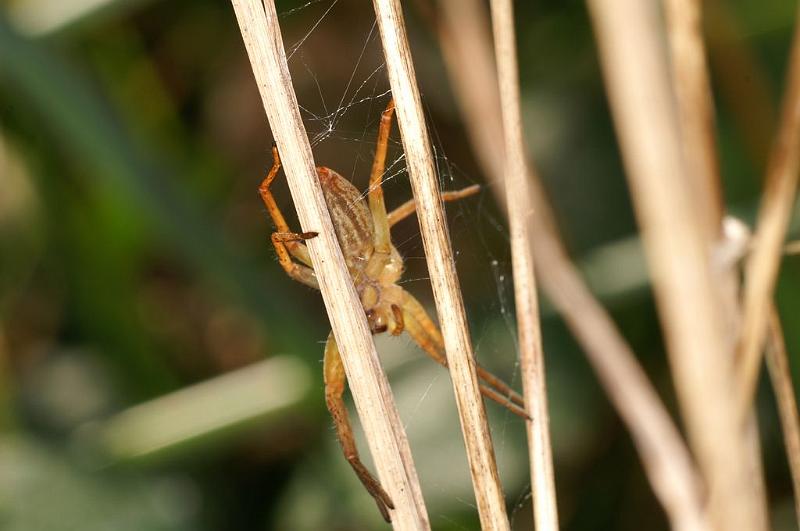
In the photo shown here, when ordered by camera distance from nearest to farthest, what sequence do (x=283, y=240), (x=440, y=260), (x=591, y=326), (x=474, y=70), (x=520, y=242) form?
(x=440, y=260) → (x=520, y=242) → (x=283, y=240) → (x=591, y=326) → (x=474, y=70)

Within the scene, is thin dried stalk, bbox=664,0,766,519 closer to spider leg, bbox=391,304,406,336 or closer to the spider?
the spider

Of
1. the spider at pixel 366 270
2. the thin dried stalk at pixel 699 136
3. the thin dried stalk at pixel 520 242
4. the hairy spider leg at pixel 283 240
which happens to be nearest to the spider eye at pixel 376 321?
the spider at pixel 366 270

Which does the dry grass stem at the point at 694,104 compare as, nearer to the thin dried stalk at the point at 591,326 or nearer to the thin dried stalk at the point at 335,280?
the thin dried stalk at the point at 591,326

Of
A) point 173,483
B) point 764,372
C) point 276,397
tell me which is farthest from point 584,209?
point 173,483

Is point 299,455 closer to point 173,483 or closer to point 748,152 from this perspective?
point 173,483

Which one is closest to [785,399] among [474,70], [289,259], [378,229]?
[378,229]

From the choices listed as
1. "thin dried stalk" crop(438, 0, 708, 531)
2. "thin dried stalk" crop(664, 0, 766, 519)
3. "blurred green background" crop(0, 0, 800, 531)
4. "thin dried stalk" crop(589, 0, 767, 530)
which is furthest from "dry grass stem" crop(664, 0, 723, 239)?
"blurred green background" crop(0, 0, 800, 531)

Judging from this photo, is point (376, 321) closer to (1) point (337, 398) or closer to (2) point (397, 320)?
(2) point (397, 320)
